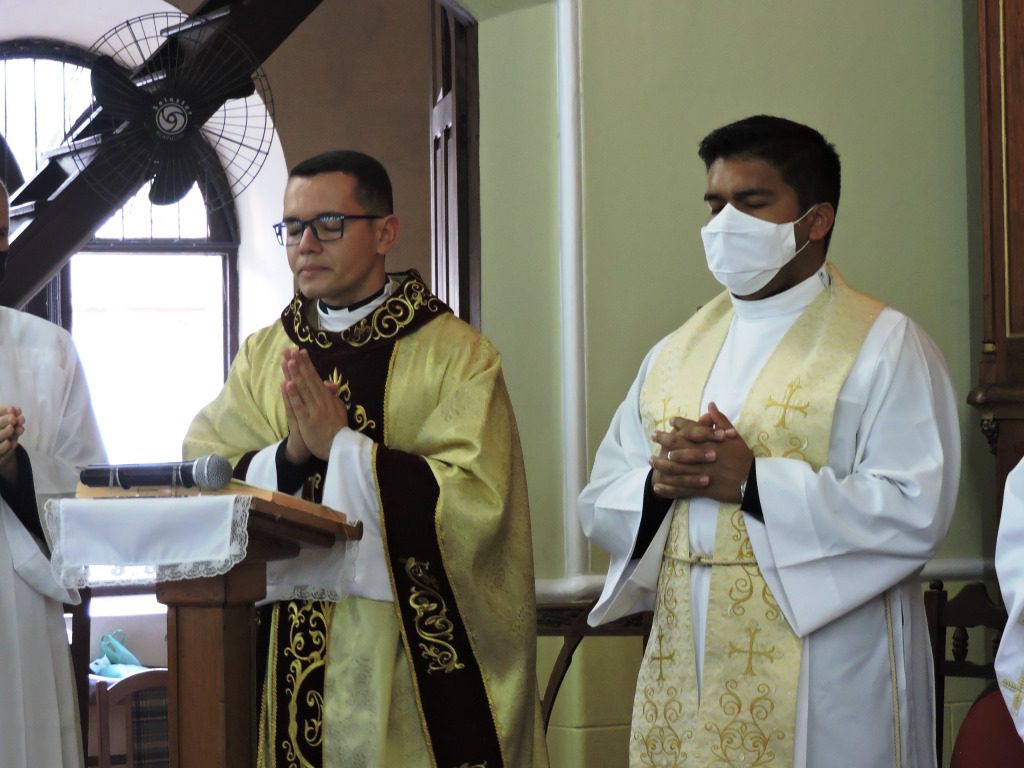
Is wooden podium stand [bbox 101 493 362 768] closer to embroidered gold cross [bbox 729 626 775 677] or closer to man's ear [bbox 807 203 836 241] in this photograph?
embroidered gold cross [bbox 729 626 775 677]

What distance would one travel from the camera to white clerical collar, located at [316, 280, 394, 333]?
166 inches

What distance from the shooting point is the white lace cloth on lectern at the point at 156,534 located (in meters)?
3.11

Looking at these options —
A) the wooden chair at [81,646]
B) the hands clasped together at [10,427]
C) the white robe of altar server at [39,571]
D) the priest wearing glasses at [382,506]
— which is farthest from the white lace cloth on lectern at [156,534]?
the wooden chair at [81,646]

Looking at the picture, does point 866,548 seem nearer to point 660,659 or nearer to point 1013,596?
point 1013,596

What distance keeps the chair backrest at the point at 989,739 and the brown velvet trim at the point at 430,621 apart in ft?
3.70

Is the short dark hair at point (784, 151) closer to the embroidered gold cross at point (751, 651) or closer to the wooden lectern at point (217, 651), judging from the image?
the embroidered gold cross at point (751, 651)

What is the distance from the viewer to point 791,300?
3.86 m

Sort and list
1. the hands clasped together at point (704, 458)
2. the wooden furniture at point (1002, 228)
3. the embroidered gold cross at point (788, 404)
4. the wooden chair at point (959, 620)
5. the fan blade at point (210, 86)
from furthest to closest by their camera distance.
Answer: the fan blade at point (210, 86), the wooden furniture at point (1002, 228), the wooden chair at point (959, 620), the embroidered gold cross at point (788, 404), the hands clasped together at point (704, 458)

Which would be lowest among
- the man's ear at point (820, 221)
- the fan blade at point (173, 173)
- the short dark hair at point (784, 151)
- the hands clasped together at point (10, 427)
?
the hands clasped together at point (10, 427)

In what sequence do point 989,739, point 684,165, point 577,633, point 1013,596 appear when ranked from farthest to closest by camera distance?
point 684,165
point 577,633
point 989,739
point 1013,596

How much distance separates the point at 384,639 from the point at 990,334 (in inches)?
95.4

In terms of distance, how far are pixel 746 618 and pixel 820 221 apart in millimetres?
984

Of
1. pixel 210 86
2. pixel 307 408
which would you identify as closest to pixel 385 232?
pixel 307 408

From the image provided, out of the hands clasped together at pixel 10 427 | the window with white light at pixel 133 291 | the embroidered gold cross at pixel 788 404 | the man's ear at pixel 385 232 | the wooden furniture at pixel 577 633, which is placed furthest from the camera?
the window with white light at pixel 133 291
